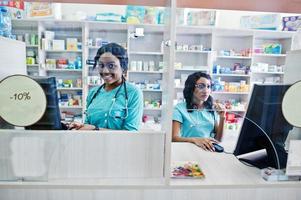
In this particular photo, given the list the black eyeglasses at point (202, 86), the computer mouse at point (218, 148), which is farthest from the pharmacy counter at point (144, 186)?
the black eyeglasses at point (202, 86)

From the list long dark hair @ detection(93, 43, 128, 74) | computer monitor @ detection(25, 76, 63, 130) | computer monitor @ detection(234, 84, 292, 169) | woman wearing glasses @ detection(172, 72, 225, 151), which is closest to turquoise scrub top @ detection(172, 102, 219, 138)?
woman wearing glasses @ detection(172, 72, 225, 151)

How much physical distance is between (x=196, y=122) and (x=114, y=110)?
1.53ft

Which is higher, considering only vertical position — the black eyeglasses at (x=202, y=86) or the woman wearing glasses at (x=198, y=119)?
the black eyeglasses at (x=202, y=86)

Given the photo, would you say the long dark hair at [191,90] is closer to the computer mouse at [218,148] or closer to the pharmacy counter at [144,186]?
the computer mouse at [218,148]

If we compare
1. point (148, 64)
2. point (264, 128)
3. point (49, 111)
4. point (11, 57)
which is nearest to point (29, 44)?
point (11, 57)

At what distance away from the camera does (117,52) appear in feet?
3.33

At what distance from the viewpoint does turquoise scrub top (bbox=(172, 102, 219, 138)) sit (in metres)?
1.14

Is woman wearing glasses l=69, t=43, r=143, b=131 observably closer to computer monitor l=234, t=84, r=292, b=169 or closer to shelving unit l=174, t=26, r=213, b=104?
computer monitor l=234, t=84, r=292, b=169

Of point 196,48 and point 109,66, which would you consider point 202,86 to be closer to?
point 109,66

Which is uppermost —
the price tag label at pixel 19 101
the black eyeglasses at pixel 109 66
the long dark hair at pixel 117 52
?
the long dark hair at pixel 117 52

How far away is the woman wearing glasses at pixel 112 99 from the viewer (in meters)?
0.89

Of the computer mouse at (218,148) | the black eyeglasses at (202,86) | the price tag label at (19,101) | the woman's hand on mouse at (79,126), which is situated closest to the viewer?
the price tag label at (19,101)

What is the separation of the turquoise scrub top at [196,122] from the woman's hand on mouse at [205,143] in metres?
0.03

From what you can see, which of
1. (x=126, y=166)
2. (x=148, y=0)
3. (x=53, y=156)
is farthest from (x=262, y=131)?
(x=53, y=156)
